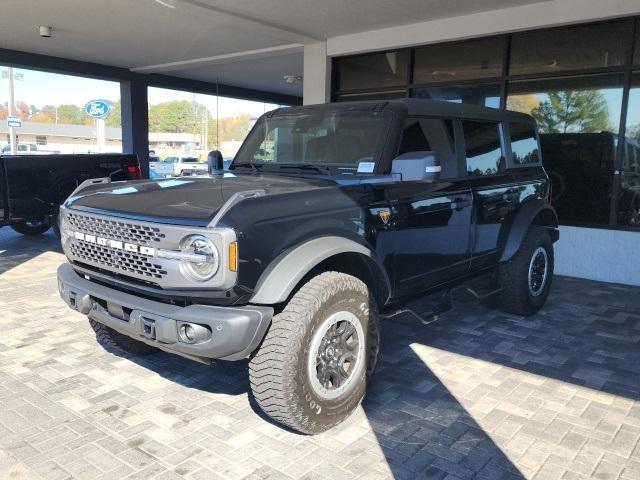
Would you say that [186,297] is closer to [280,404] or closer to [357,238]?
[280,404]

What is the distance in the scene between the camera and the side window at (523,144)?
Answer: 198 inches

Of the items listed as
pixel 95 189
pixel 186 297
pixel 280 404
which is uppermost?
Result: pixel 95 189

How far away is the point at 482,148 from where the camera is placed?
14.9 ft

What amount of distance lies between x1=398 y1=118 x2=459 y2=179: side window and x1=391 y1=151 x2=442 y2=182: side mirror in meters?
0.26

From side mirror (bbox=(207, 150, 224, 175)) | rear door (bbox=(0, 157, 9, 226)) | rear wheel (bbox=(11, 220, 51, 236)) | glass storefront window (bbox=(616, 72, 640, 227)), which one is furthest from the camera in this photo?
rear wheel (bbox=(11, 220, 51, 236))

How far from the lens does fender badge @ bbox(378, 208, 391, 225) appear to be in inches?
134

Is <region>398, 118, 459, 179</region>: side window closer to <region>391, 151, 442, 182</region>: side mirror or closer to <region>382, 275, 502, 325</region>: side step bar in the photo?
<region>391, 151, 442, 182</region>: side mirror

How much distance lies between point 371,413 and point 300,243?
1149 millimetres

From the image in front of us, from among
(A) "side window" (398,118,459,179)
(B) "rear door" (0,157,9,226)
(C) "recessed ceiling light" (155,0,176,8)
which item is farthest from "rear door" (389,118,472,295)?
(B) "rear door" (0,157,9,226)

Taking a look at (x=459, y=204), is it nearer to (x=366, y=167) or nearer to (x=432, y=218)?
(x=432, y=218)

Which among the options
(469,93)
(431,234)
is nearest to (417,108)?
(431,234)

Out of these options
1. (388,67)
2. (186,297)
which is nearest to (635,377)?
(186,297)

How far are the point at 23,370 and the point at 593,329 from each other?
4702 millimetres

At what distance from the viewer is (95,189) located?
3631mm
